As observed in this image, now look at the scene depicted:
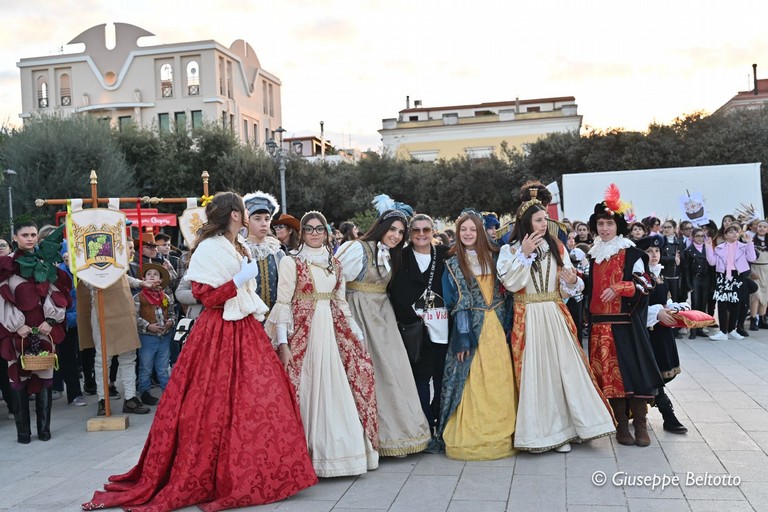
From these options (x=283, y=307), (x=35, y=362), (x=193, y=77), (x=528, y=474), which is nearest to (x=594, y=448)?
(x=528, y=474)

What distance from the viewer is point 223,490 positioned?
4402 mm

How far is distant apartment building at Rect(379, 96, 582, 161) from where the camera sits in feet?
160

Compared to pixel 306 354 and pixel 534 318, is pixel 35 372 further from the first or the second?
pixel 534 318

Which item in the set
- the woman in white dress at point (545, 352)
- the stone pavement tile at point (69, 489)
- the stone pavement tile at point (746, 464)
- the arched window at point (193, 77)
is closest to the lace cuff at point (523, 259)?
the woman in white dress at point (545, 352)

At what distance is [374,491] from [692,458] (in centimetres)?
217

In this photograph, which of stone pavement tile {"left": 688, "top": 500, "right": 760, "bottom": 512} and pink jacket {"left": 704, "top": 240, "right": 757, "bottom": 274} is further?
pink jacket {"left": 704, "top": 240, "right": 757, "bottom": 274}

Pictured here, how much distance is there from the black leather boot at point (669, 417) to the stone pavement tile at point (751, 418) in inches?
20.7

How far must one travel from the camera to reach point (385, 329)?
5418 mm

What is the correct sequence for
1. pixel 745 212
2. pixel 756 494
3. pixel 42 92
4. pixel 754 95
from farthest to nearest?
pixel 754 95 → pixel 42 92 → pixel 745 212 → pixel 756 494

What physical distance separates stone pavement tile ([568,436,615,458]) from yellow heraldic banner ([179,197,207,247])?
469 cm

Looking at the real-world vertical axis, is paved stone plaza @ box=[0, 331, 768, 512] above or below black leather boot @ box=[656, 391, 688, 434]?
below

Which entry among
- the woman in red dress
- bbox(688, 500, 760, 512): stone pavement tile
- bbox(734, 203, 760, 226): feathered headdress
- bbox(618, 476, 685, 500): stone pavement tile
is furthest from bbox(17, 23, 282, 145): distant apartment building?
bbox(688, 500, 760, 512): stone pavement tile

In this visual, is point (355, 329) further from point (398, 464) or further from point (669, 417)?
point (669, 417)

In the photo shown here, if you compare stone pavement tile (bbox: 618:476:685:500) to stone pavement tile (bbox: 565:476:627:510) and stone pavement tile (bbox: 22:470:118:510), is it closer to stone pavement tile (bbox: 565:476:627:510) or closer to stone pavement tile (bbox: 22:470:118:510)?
stone pavement tile (bbox: 565:476:627:510)
